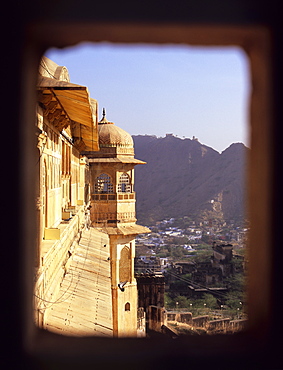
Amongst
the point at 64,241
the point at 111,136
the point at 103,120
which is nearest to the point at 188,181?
the point at 103,120

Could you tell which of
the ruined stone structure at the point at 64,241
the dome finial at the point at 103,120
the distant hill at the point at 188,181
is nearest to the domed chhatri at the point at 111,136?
the dome finial at the point at 103,120

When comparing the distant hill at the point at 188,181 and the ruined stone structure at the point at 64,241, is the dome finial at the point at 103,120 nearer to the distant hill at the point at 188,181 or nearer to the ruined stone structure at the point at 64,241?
the ruined stone structure at the point at 64,241

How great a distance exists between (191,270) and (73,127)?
3068 centimetres

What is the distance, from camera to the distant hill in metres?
73.8

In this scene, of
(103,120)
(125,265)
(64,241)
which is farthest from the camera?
(103,120)

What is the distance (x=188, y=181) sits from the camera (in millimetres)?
82562

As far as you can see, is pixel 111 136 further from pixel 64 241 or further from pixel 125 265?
pixel 64 241

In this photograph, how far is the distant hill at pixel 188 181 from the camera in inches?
2904

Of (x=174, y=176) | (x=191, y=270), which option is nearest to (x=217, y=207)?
(x=174, y=176)

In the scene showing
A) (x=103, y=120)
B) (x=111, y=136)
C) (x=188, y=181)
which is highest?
(x=103, y=120)

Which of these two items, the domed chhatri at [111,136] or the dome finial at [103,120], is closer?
the domed chhatri at [111,136]

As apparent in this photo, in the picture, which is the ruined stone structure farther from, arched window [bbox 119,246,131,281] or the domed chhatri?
the domed chhatri
